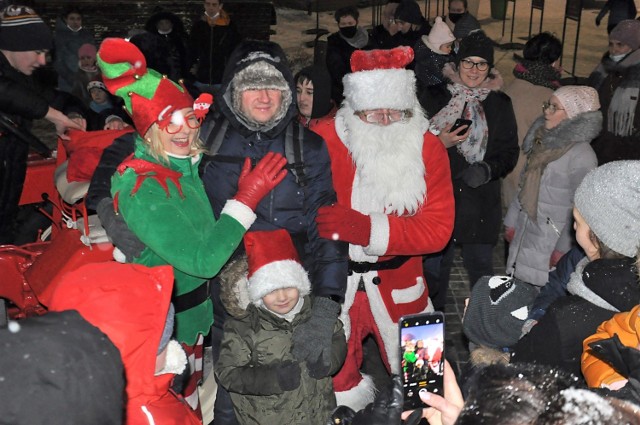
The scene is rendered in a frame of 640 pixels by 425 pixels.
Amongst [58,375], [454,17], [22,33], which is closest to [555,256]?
[58,375]

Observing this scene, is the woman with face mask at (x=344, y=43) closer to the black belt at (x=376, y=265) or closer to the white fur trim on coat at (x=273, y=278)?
the black belt at (x=376, y=265)

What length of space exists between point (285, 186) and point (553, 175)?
2170 mm

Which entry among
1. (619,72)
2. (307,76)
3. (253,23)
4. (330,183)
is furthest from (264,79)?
(253,23)

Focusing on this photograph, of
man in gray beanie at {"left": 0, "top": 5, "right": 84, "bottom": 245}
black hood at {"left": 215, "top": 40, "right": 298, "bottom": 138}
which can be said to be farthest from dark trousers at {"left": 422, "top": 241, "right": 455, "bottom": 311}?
man in gray beanie at {"left": 0, "top": 5, "right": 84, "bottom": 245}

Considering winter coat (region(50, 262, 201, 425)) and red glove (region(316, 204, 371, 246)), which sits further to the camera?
red glove (region(316, 204, 371, 246))

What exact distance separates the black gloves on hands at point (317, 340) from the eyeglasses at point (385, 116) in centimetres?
112

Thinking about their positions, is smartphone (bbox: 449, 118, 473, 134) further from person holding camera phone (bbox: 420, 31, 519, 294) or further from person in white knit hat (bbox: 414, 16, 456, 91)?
person in white knit hat (bbox: 414, 16, 456, 91)

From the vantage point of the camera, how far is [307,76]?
17.2 ft

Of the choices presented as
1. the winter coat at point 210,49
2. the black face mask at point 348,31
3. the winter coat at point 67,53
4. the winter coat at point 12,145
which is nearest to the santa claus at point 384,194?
the winter coat at point 12,145

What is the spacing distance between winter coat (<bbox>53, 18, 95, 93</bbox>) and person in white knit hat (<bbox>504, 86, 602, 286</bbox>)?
7605mm

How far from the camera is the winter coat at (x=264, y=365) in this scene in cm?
348

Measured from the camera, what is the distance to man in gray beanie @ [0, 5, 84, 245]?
5.06 m

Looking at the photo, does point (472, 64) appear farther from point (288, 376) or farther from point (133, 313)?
point (133, 313)

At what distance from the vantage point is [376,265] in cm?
416
